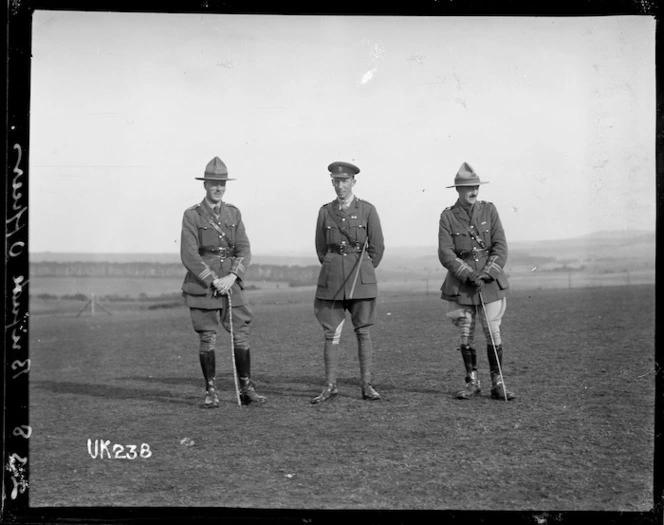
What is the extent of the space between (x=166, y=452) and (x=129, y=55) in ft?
9.12

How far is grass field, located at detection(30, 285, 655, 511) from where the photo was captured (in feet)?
16.4

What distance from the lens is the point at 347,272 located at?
604cm

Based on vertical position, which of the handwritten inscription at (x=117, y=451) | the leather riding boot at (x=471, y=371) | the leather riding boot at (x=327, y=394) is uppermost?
the leather riding boot at (x=471, y=371)

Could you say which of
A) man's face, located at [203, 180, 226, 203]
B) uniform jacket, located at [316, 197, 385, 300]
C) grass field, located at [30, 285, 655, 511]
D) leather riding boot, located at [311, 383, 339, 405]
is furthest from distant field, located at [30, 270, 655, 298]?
man's face, located at [203, 180, 226, 203]

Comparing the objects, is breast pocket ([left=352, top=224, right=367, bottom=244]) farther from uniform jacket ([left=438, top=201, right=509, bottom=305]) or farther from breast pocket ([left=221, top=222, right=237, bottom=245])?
breast pocket ([left=221, top=222, right=237, bottom=245])

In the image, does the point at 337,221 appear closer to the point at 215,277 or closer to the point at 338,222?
the point at 338,222

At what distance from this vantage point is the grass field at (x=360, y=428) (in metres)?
4.99

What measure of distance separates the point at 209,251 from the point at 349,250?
1108 mm

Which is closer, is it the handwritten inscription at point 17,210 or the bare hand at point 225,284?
the handwritten inscription at point 17,210

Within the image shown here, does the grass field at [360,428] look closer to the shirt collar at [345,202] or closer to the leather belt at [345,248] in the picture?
the leather belt at [345,248]

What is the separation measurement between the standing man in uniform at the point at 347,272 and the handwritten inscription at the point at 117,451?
4.68 ft

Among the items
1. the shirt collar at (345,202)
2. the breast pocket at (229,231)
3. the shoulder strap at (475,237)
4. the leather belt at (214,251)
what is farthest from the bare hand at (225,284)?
Answer: the shoulder strap at (475,237)

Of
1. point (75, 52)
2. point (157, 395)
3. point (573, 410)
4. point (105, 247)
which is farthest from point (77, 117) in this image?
point (573, 410)

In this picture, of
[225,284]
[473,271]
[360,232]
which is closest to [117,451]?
[225,284]
